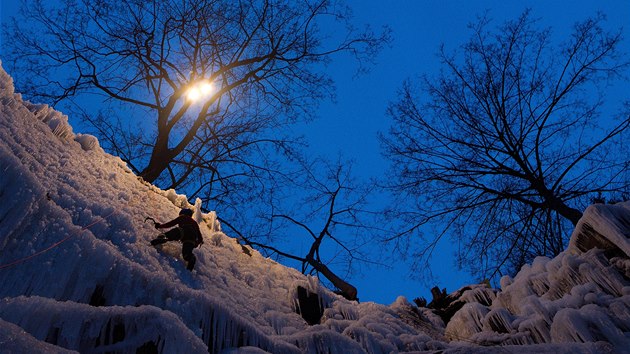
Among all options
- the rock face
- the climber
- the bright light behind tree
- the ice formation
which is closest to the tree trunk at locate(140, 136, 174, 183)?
the bright light behind tree

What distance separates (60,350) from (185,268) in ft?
6.72

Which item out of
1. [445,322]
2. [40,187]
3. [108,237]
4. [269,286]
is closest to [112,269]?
[108,237]

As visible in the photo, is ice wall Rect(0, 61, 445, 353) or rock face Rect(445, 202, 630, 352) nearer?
ice wall Rect(0, 61, 445, 353)

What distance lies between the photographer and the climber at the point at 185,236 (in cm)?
414

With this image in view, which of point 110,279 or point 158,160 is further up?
point 158,160

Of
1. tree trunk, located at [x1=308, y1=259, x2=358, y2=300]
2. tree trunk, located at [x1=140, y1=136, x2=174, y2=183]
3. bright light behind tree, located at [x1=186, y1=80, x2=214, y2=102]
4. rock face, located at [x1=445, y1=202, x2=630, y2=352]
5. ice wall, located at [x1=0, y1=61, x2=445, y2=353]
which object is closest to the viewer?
ice wall, located at [x1=0, y1=61, x2=445, y2=353]

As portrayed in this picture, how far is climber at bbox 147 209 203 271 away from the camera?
4141 millimetres

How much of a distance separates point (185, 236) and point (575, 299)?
162 inches

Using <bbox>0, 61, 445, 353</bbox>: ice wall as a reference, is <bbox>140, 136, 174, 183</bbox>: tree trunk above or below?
above

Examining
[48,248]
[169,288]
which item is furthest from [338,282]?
[48,248]

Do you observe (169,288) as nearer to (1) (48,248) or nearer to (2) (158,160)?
(1) (48,248)

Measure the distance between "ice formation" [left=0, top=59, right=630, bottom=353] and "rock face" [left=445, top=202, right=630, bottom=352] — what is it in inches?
0.6

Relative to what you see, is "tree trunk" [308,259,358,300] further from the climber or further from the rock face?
the climber

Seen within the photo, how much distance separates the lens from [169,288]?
3.48 meters
